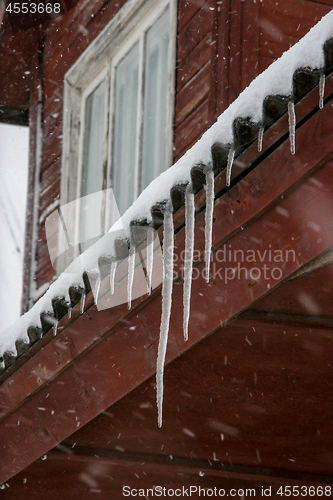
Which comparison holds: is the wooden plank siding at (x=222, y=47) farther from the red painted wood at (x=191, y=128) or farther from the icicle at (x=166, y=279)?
the icicle at (x=166, y=279)

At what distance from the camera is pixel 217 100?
3.62 metres

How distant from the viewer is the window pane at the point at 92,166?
5.09 m

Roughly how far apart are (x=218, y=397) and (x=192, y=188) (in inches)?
44.8

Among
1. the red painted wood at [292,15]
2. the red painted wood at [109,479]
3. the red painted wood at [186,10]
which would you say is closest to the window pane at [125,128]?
the red painted wood at [186,10]

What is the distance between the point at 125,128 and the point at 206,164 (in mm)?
3219

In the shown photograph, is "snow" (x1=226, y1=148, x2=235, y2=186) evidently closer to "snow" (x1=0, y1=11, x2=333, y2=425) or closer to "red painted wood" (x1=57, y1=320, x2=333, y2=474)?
"snow" (x1=0, y1=11, x2=333, y2=425)

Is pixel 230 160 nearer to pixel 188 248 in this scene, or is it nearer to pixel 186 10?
pixel 188 248

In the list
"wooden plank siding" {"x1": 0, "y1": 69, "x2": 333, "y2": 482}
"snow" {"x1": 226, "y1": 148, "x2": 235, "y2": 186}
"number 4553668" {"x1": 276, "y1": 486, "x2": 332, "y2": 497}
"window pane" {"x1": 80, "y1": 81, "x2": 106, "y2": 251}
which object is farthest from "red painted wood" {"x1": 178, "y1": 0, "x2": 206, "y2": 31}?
"number 4553668" {"x1": 276, "y1": 486, "x2": 332, "y2": 497}

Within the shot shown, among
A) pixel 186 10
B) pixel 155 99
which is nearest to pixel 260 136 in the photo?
pixel 186 10

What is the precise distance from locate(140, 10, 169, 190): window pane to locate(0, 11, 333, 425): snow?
2140 mm

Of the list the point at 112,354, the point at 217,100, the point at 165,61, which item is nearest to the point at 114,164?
the point at 165,61

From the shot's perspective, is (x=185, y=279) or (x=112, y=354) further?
(x=112, y=354)

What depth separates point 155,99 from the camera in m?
4.36

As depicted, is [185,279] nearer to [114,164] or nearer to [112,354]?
[112,354]
